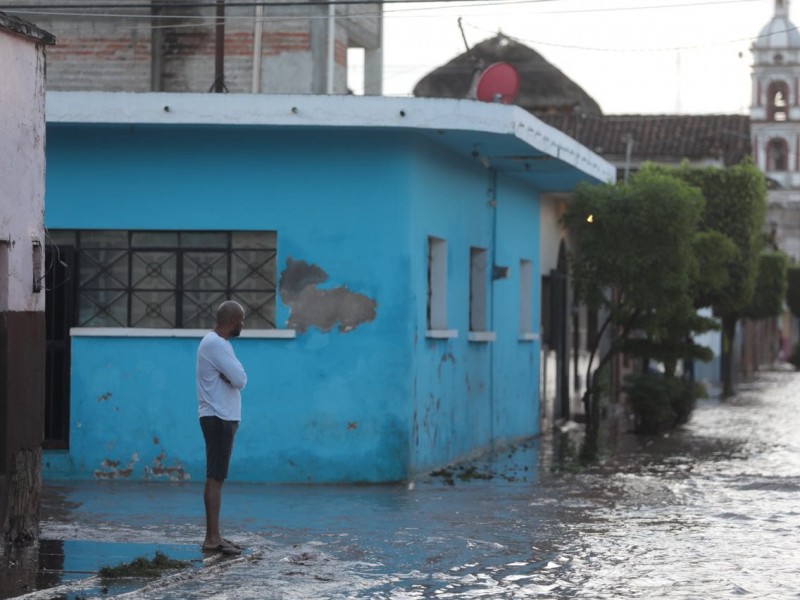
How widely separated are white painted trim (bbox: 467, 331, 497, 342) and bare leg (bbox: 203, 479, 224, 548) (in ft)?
27.3

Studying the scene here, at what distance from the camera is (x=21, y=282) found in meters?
11.1

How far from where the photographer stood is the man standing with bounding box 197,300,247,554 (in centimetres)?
1091

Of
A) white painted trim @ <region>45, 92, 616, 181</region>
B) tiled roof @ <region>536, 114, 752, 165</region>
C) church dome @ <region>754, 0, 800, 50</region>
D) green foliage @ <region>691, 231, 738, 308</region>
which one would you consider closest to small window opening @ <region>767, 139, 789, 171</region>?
church dome @ <region>754, 0, 800, 50</region>

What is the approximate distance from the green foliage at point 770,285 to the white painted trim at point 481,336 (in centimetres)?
2656

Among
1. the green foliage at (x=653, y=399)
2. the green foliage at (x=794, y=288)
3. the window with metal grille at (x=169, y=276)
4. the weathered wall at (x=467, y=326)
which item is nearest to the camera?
the window with metal grille at (x=169, y=276)

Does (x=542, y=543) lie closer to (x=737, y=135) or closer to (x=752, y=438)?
(x=752, y=438)

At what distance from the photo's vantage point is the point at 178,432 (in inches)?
637

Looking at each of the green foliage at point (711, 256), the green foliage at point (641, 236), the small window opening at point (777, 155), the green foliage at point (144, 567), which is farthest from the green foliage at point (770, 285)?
the small window opening at point (777, 155)

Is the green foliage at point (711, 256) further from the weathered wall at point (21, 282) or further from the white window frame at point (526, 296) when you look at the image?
the weathered wall at point (21, 282)

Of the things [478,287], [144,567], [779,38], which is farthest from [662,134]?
[779,38]

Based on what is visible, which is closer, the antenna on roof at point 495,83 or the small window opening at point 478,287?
the antenna on roof at point 495,83

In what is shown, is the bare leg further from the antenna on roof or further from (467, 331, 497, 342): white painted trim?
the antenna on roof

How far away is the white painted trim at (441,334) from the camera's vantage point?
17062 mm

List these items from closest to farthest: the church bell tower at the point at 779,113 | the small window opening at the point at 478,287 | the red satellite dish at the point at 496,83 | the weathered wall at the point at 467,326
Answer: the weathered wall at the point at 467,326 → the red satellite dish at the point at 496,83 → the small window opening at the point at 478,287 → the church bell tower at the point at 779,113
